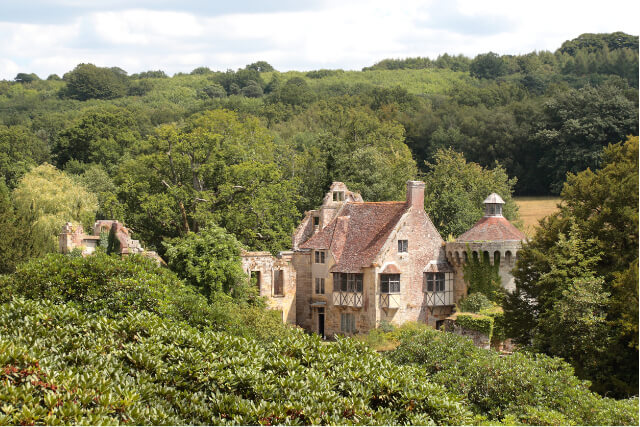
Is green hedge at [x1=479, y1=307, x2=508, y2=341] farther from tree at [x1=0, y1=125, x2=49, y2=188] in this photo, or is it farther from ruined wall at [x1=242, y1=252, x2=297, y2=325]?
tree at [x1=0, y1=125, x2=49, y2=188]

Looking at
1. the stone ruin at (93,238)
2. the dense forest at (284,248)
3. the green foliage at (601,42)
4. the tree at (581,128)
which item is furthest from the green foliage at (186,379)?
the green foliage at (601,42)

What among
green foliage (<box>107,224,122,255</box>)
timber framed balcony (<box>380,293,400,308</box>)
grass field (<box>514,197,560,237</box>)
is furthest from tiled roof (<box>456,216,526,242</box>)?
grass field (<box>514,197,560,237</box>)

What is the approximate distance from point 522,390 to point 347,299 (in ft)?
71.6

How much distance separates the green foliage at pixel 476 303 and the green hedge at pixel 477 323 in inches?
127

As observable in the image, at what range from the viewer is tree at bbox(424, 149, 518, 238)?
5869 cm

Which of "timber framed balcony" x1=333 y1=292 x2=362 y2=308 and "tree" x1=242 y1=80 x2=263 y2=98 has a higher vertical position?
"tree" x1=242 y1=80 x2=263 y2=98

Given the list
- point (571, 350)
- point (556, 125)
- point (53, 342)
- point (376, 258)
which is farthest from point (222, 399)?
point (556, 125)

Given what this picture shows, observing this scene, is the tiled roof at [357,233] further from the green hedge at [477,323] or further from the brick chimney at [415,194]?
the green hedge at [477,323]

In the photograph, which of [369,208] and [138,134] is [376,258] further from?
[138,134]

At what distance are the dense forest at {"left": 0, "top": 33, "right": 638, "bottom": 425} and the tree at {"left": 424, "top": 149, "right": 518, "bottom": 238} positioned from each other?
0.73ft

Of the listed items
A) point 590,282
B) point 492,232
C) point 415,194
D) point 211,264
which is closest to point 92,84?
point 211,264

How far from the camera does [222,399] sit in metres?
19.3

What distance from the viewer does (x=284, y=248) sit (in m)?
56.3

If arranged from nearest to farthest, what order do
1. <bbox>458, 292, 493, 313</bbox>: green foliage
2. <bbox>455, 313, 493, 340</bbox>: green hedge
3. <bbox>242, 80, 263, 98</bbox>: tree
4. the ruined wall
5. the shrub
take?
the shrub
<bbox>455, 313, 493, 340</bbox>: green hedge
<bbox>458, 292, 493, 313</bbox>: green foliage
the ruined wall
<bbox>242, 80, 263, 98</bbox>: tree
